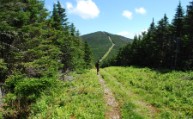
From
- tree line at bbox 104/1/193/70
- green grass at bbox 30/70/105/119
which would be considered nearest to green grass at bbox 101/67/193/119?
green grass at bbox 30/70/105/119

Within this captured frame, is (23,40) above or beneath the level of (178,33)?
beneath

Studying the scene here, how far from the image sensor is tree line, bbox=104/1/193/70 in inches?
1756

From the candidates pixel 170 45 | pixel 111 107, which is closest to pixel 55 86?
pixel 111 107

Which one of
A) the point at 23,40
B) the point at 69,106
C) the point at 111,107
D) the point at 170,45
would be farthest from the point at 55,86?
the point at 170,45

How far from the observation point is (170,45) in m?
50.8

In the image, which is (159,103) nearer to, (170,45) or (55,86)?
(55,86)

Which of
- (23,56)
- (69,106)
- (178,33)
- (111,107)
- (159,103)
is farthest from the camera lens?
(178,33)

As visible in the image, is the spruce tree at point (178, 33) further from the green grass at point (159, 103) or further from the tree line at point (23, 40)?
the tree line at point (23, 40)

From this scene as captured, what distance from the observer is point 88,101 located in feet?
56.6

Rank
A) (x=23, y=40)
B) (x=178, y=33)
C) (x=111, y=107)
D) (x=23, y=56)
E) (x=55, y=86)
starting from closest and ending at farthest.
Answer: (x=111, y=107), (x=55, y=86), (x=23, y=56), (x=23, y=40), (x=178, y=33)

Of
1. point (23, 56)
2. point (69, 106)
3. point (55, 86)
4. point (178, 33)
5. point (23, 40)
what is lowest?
point (69, 106)

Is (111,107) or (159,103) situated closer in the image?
(111,107)

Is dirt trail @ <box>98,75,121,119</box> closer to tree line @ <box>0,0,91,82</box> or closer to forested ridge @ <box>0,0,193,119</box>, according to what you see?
forested ridge @ <box>0,0,193,119</box>

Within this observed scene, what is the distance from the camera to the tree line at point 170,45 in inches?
1756
